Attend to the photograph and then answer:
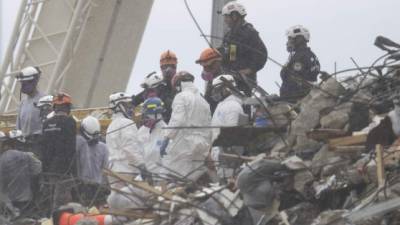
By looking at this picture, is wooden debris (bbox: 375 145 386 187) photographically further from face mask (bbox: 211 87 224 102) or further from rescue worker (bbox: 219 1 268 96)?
rescue worker (bbox: 219 1 268 96)

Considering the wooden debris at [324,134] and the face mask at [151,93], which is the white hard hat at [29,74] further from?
the wooden debris at [324,134]

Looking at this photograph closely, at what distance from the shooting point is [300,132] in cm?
1802

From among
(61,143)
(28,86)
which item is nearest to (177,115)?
(61,143)

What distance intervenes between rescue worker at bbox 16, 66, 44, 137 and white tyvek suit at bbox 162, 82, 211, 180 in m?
4.42

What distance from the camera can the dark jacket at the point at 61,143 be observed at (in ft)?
77.4

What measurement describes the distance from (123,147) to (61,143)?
0.97m

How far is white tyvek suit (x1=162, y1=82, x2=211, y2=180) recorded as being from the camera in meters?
21.3

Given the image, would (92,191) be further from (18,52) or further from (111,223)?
(18,52)

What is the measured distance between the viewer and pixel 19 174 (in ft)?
78.7

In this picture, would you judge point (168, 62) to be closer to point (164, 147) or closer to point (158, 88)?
point (158, 88)

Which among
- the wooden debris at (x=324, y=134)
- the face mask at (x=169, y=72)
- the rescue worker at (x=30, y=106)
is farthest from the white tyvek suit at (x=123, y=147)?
the wooden debris at (x=324, y=134)

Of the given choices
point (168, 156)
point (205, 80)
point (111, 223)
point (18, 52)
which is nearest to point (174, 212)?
point (111, 223)

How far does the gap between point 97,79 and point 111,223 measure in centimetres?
1580

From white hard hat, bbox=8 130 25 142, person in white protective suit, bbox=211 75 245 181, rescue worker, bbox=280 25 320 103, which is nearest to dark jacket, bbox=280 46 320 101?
rescue worker, bbox=280 25 320 103
